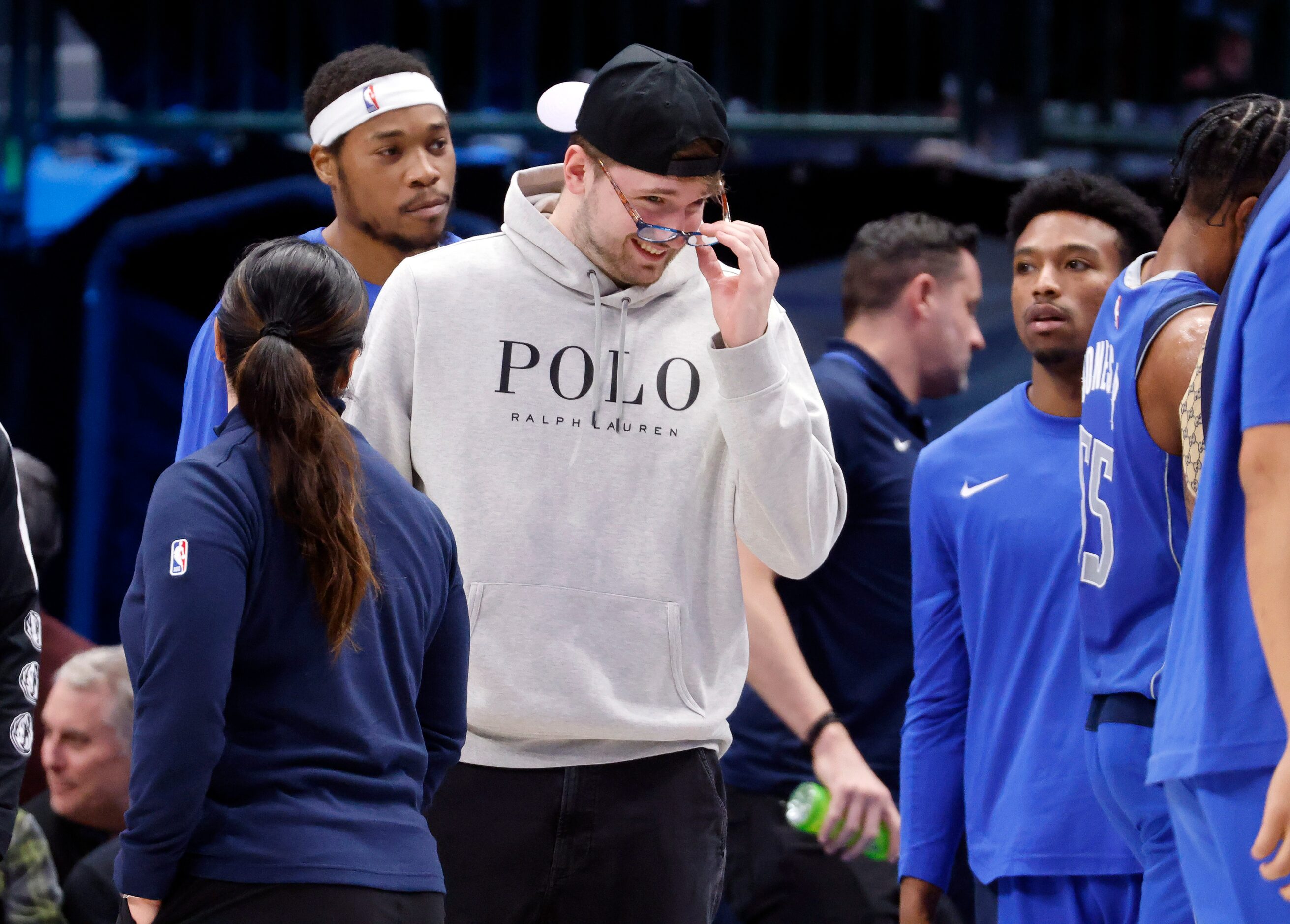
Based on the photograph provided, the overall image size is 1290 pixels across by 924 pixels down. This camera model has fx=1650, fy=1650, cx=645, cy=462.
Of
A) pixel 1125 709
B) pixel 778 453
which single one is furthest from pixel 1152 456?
pixel 778 453

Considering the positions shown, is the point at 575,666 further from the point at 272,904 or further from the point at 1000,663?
the point at 1000,663

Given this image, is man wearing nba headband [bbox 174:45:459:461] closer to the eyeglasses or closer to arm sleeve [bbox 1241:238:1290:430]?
the eyeglasses

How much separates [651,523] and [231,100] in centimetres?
→ 428

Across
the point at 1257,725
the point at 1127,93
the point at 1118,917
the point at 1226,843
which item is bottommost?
the point at 1118,917

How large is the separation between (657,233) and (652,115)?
18 cm

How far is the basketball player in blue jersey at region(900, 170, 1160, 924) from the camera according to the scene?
2.91 metres

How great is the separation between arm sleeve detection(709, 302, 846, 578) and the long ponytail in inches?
23.1

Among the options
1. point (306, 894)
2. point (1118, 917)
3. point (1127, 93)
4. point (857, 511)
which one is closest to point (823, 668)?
point (857, 511)

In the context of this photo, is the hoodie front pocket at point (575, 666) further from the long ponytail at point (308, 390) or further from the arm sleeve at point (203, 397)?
the arm sleeve at point (203, 397)

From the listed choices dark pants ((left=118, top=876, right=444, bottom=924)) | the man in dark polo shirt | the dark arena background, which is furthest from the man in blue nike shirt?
the dark arena background

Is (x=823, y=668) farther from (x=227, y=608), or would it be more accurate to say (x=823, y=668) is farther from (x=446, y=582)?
(x=227, y=608)

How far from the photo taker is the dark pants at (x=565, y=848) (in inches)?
98.3

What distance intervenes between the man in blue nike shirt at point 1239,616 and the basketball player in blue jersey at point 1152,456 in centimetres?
65

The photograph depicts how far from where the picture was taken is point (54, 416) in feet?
19.8
